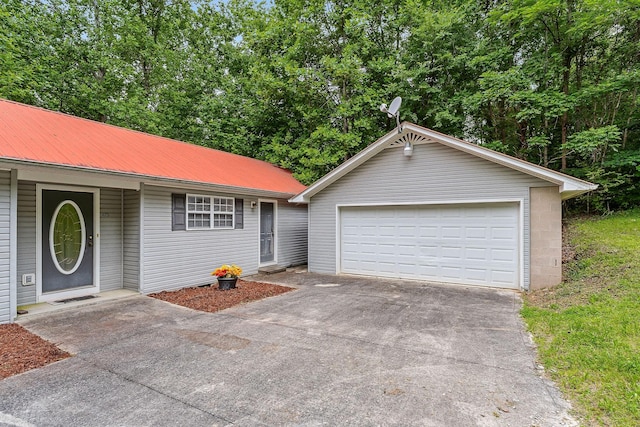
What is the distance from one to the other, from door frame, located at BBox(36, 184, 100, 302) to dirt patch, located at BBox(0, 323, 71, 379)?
58.4 inches

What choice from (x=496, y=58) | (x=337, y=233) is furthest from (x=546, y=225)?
(x=496, y=58)

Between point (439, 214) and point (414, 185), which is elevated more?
point (414, 185)

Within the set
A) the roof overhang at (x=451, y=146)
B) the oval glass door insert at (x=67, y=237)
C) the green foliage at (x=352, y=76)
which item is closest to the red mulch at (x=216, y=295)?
the oval glass door insert at (x=67, y=237)

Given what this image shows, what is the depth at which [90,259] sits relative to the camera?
642cm

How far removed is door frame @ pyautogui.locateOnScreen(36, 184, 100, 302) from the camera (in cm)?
561

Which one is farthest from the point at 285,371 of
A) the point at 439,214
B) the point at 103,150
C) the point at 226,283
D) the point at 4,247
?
the point at 439,214

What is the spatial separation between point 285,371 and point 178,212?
523cm

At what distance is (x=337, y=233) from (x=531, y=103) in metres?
8.93

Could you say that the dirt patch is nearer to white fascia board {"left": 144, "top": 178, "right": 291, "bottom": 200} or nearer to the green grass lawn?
white fascia board {"left": 144, "top": 178, "right": 291, "bottom": 200}

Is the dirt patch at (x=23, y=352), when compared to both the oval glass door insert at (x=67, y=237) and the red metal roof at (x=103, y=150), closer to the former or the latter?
the oval glass door insert at (x=67, y=237)

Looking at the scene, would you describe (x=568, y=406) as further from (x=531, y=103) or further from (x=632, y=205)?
(x=632, y=205)

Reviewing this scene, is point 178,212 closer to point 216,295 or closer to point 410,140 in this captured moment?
point 216,295

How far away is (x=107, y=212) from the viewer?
6.69 metres

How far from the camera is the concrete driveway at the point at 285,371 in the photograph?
2.56 m
